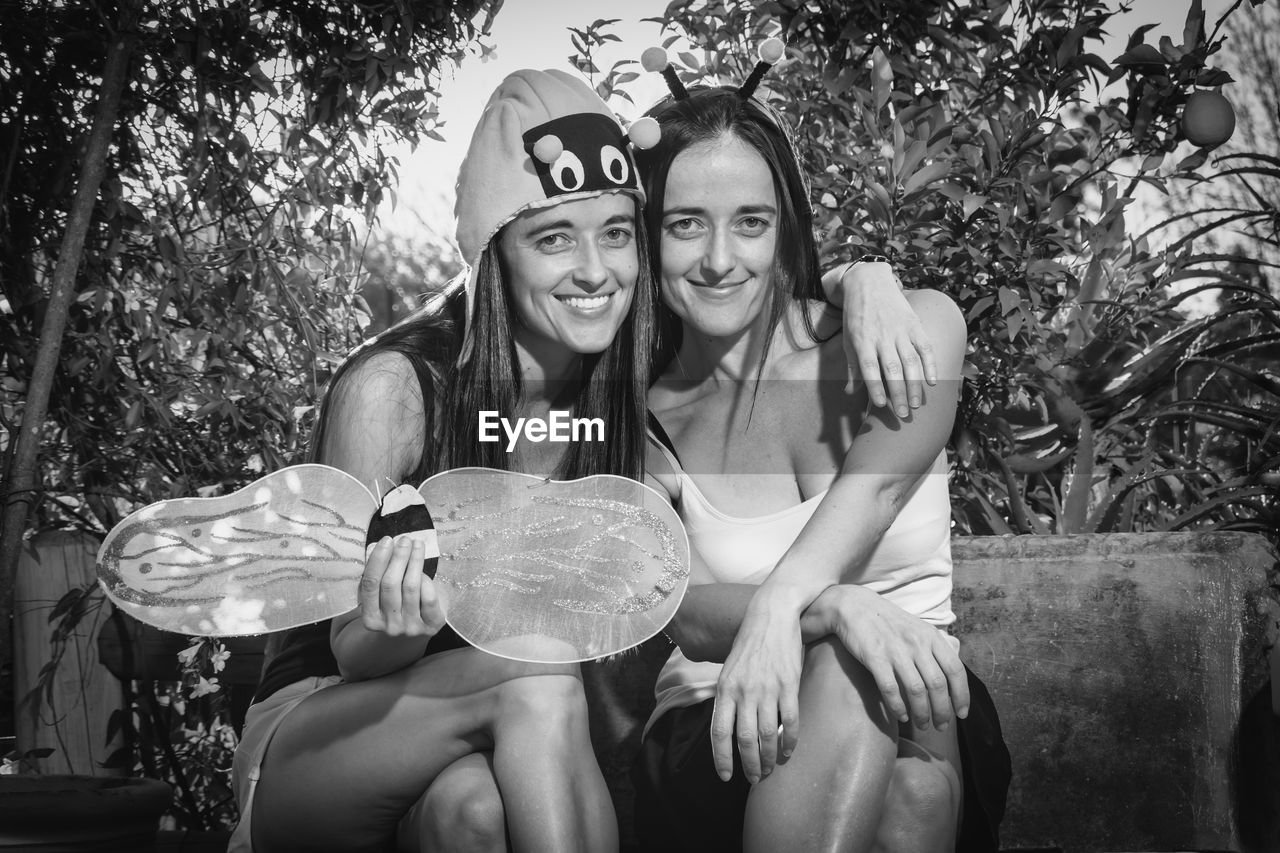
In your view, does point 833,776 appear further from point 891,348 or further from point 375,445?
point 375,445

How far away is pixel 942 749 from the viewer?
875 millimetres

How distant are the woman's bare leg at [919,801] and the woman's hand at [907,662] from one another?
5 centimetres

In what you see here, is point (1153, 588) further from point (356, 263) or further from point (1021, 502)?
point (356, 263)

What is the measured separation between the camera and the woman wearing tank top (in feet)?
2.64

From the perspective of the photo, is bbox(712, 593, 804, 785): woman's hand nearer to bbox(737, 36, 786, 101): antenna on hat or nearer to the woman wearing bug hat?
the woman wearing bug hat

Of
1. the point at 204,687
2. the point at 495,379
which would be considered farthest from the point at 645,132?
the point at 204,687

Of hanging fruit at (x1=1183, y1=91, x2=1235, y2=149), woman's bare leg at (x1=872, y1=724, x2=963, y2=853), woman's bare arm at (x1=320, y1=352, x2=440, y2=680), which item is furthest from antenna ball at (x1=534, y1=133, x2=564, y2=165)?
hanging fruit at (x1=1183, y1=91, x2=1235, y2=149)

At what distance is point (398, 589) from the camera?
779mm

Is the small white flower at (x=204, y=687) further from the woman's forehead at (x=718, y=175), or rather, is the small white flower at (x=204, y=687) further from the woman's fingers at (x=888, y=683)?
the woman's fingers at (x=888, y=683)

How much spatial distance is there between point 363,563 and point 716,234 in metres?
0.43

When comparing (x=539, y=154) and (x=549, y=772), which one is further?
(x=539, y=154)

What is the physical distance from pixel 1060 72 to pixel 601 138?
1.91 ft

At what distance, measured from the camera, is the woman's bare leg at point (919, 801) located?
84 centimetres

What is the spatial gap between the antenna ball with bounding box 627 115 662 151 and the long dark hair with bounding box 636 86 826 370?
0.14ft
